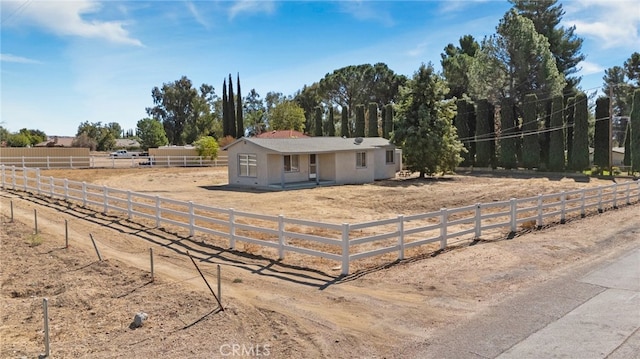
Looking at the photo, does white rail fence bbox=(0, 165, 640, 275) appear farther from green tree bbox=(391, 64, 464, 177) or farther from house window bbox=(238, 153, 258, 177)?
green tree bbox=(391, 64, 464, 177)

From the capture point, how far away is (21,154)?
37250 mm

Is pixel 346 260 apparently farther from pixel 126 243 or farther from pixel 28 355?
pixel 126 243

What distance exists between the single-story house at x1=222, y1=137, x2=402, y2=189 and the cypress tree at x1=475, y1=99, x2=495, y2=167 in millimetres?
15343

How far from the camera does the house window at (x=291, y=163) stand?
2891 centimetres

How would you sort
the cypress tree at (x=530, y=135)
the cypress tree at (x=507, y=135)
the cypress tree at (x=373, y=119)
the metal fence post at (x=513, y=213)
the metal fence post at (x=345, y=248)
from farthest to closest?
→ 1. the cypress tree at (x=373, y=119)
2. the cypress tree at (x=507, y=135)
3. the cypress tree at (x=530, y=135)
4. the metal fence post at (x=513, y=213)
5. the metal fence post at (x=345, y=248)

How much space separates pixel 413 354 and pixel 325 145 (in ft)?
83.4

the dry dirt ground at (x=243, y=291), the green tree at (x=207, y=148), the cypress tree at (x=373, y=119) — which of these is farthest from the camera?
the cypress tree at (x=373, y=119)

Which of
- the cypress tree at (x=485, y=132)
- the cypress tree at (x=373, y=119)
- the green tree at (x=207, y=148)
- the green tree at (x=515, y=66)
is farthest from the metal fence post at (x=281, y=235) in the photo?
the cypress tree at (x=373, y=119)

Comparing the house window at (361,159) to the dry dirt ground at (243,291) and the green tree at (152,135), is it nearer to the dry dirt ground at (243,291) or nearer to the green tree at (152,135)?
the dry dirt ground at (243,291)

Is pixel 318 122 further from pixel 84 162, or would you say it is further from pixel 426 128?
pixel 84 162

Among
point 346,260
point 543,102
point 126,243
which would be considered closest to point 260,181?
point 126,243

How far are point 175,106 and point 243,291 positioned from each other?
290ft

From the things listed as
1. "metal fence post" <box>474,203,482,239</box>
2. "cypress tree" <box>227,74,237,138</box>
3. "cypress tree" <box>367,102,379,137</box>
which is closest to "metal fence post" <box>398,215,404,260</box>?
"metal fence post" <box>474,203,482,239</box>

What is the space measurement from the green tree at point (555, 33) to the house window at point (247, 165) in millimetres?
38956
